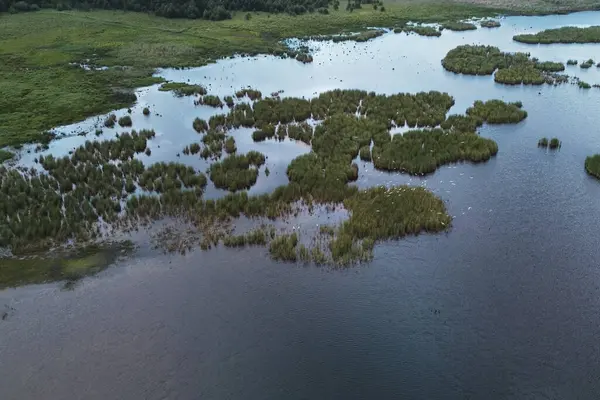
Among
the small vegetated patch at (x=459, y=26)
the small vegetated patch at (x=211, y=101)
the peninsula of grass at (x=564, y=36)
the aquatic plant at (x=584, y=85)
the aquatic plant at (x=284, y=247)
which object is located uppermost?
the small vegetated patch at (x=459, y=26)

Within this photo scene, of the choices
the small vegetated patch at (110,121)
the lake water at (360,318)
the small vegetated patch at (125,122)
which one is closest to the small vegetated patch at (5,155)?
the small vegetated patch at (110,121)

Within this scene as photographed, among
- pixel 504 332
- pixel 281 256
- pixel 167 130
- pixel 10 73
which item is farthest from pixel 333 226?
pixel 10 73

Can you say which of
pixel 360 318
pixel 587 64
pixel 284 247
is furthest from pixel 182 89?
pixel 587 64

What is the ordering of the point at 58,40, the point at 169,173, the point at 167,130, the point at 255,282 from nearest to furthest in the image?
the point at 255,282 → the point at 169,173 → the point at 167,130 → the point at 58,40

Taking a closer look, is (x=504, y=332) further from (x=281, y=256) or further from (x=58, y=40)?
(x=58, y=40)

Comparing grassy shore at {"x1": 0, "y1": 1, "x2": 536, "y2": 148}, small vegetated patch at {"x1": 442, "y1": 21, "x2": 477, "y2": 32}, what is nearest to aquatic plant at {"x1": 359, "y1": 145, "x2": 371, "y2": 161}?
grassy shore at {"x1": 0, "y1": 1, "x2": 536, "y2": 148}

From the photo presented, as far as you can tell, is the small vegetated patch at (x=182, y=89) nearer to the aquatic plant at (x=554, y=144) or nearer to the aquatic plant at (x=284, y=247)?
the aquatic plant at (x=284, y=247)

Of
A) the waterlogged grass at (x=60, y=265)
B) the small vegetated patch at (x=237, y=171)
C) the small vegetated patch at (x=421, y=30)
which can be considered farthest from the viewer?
the small vegetated patch at (x=421, y=30)

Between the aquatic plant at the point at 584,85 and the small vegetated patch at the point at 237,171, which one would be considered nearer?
the small vegetated patch at the point at 237,171
